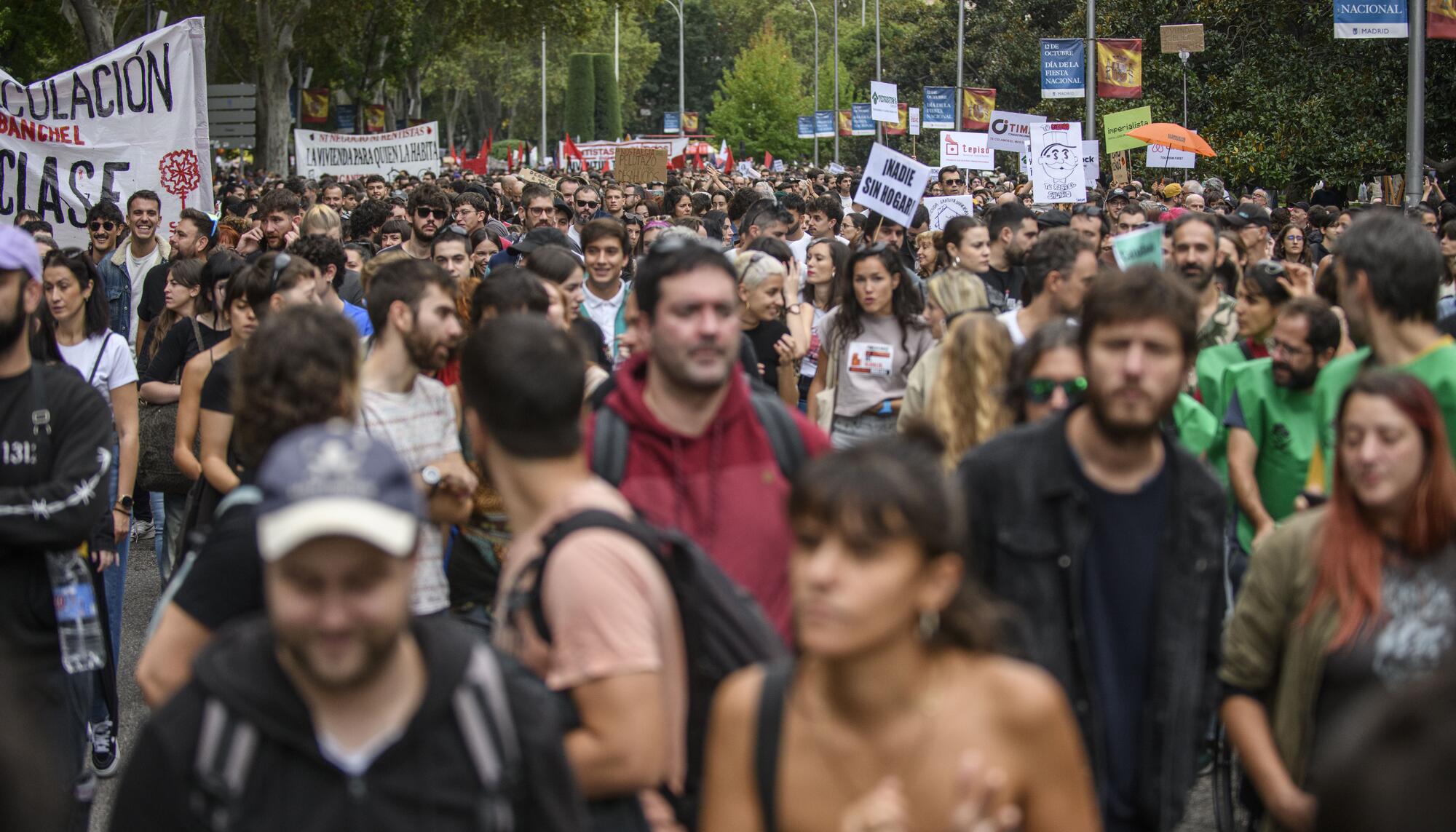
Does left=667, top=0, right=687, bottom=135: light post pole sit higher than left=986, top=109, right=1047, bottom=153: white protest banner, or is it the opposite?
left=667, top=0, right=687, bottom=135: light post pole

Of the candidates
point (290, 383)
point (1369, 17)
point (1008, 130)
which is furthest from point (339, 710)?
point (1008, 130)

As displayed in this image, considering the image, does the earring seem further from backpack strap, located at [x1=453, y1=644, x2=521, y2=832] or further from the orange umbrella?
the orange umbrella

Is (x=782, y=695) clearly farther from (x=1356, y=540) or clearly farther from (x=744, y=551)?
(x=1356, y=540)

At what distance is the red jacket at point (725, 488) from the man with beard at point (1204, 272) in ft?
13.2

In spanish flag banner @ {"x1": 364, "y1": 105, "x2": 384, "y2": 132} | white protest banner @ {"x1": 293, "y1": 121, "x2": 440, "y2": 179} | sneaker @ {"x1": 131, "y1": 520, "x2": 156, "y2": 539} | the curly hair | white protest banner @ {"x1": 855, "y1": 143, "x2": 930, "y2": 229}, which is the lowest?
sneaker @ {"x1": 131, "y1": 520, "x2": 156, "y2": 539}

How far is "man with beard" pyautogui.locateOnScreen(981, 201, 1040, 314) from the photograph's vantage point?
10.8 meters

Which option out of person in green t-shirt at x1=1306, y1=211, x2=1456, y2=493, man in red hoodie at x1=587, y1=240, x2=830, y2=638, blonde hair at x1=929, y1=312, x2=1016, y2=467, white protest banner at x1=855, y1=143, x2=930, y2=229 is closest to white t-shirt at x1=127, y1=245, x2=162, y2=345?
white protest banner at x1=855, y1=143, x2=930, y2=229

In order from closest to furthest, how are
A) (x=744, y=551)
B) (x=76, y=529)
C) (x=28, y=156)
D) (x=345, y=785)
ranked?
(x=345, y=785)
(x=744, y=551)
(x=76, y=529)
(x=28, y=156)

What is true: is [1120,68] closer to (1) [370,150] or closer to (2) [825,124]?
(1) [370,150]

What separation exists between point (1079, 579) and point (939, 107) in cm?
3434

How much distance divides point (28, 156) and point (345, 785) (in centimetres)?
1059

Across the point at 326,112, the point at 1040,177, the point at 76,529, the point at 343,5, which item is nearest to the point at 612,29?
the point at 326,112

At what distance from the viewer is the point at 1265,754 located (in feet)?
11.9

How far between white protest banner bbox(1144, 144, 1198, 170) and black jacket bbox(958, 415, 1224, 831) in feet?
69.0
